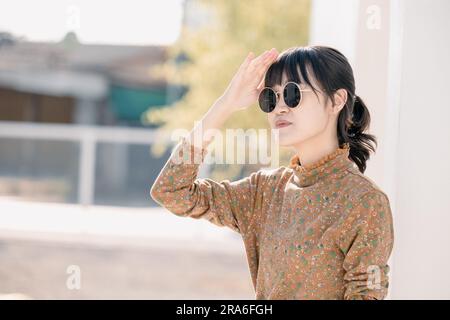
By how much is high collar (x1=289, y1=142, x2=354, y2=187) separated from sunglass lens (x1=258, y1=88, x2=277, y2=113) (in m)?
0.17

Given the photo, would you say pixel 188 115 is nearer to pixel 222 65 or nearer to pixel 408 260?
pixel 222 65

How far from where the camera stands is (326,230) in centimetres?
143

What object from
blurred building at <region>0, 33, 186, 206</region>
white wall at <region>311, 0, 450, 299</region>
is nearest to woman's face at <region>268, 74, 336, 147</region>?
white wall at <region>311, 0, 450, 299</region>

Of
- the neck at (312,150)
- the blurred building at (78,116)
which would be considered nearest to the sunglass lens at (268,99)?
the neck at (312,150)

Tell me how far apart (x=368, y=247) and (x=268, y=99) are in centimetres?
45

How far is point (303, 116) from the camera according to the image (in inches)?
61.2

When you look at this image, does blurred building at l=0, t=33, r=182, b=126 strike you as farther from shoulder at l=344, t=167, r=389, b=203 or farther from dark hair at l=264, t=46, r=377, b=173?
shoulder at l=344, t=167, r=389, b=203

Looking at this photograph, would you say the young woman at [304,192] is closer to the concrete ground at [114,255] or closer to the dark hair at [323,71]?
the dark hair at [323,71]

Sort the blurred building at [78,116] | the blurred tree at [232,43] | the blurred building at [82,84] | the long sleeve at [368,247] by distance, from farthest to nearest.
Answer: the blurred building at [82,84] < the blurred building at [78,116] < the blurred tree at [232,43] < the long sleeve at [368,247]

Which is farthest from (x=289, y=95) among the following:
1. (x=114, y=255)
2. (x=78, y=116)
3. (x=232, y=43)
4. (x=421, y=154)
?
(x=78, y=116)

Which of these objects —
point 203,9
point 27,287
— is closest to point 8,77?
point 203,9

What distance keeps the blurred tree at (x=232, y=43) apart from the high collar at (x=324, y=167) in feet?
17.2

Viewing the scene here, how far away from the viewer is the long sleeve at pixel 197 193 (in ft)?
5.28
